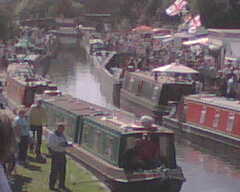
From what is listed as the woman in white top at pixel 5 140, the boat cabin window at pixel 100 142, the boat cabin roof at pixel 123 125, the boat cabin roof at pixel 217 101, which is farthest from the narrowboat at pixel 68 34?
the woman in white top at pixel 5 140

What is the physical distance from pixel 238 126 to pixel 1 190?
17568mm

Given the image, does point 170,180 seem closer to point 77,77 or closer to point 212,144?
point 212,144

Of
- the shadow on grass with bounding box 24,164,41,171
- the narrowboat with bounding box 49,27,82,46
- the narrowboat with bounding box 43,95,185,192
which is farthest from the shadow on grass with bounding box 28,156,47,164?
the narrowboat with bounding box 49,27,82,46

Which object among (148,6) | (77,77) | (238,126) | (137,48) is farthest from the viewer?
(148,6)

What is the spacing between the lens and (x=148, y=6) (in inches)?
3856

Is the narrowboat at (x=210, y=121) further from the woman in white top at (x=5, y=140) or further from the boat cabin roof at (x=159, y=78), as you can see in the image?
the woman in white top at (x=5, y=140)

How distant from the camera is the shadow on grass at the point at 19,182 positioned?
10455 mm

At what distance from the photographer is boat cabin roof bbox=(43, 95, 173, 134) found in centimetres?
1271

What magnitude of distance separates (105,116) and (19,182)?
453cm

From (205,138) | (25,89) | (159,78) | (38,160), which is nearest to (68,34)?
(159,78)

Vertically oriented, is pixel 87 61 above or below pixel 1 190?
below

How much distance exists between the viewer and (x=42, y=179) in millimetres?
11688

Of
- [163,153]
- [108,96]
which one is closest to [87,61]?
[108,96]

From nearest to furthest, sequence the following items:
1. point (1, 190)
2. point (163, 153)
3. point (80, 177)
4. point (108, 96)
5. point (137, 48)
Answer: point (1, 190) → point (80, 177) → point (163, 153) → point (108, 96) → point (137, 48)
